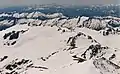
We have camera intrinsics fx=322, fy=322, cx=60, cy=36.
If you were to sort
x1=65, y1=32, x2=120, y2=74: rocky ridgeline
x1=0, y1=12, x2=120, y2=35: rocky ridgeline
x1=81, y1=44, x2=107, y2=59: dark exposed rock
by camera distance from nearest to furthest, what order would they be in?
x1=65, y1=32, x2=120, y2=74: rocky ridgeline
x1=0, y1=12, x2=120, y2=35: rocky ridgeline
x1=81, y1=44, x2=107, y2=59: dark exposed rock

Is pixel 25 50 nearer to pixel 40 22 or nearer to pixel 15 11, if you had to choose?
pixel 40 22

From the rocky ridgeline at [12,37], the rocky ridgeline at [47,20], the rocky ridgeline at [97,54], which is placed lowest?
the rocky ridgeline at [12,37]

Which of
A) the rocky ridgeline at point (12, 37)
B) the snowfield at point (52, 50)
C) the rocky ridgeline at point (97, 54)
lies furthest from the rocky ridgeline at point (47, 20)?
the rocky ridgeline at point (97, 54)

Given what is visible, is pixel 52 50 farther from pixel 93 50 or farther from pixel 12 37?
pixel 12 37

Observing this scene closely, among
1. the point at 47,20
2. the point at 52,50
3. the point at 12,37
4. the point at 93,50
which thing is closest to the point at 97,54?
the point at 93,50

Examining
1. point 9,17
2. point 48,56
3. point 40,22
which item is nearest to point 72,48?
point 48,56

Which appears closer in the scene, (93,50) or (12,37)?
(93,50)

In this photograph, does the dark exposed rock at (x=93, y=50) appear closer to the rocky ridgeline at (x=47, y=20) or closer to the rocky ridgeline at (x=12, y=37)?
the rocky ridgeline at (x=47, y=20)

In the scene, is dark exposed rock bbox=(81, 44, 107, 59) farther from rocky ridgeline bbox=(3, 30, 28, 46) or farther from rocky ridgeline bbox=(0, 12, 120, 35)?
rocky ridgeline bbox=(3, 30, 28, 46)

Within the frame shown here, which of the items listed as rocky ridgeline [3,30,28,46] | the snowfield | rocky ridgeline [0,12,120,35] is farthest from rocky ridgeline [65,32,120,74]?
rocky ridgeline [3,30,28,46]
